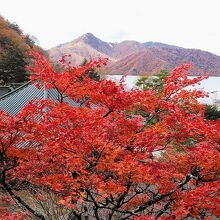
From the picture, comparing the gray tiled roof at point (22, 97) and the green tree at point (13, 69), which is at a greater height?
the green tree at point (13, 69)

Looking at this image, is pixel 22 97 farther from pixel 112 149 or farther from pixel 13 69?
pixel 13 69

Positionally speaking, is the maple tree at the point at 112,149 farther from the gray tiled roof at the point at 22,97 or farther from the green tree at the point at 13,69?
the green tree at the point at 13,69

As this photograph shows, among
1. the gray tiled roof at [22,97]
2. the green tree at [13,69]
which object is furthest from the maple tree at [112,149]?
the green tree at [13,69]

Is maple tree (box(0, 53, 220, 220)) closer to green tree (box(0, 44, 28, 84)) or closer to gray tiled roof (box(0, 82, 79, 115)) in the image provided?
gray tiled roof (box(0, 82, 79, 115))

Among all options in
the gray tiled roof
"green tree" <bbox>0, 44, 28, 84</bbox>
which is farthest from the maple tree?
"green tree" <bbox>0, 44, 28, 84</bbox>

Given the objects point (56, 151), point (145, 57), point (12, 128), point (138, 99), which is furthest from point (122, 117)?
point (145, 57)

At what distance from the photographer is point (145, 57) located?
244 ft

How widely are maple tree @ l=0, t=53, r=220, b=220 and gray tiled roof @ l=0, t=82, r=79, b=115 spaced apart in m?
9.43

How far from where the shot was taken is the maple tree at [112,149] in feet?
22.2

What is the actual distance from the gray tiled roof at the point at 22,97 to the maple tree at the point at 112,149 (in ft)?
30.9

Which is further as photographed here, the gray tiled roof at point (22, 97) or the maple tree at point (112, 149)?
the gray tiled roof at point (22, 97)

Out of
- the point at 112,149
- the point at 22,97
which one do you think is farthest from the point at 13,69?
the point at 112,149

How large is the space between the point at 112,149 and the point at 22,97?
44.0 ft

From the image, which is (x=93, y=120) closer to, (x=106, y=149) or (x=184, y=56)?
(x=106, y=149)
